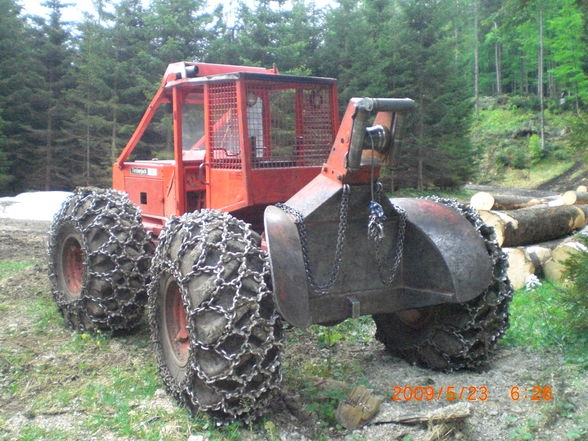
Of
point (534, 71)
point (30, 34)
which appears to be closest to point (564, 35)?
point (534, 71)

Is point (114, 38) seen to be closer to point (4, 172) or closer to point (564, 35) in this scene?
point (4, 172)

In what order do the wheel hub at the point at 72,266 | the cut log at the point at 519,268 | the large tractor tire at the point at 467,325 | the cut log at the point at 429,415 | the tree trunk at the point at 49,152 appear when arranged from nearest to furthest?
the cut log at the point at 429,415 < the large tractor tire at the point at 467,325 < the wheel hub at the point at 72,266 < the cut log at the point at 519,268 < the tree trunk at the point at 49,152

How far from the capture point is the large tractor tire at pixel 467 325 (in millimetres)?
4270

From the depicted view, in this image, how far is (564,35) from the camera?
3372cm

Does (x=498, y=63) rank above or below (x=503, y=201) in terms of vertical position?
above

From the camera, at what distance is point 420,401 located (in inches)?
153

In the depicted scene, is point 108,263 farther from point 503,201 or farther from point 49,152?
point 49,152

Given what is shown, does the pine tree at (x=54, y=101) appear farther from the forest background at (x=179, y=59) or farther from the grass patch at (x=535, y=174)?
the grass patch at (x=535, y=174)

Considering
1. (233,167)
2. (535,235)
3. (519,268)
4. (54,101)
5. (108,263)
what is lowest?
(519,268)

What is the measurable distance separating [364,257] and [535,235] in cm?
535

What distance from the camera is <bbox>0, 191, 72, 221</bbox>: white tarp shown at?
13906 millimetres

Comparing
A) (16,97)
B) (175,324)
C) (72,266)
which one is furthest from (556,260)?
(16,97)

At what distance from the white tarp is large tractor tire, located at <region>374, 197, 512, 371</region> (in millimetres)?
10997

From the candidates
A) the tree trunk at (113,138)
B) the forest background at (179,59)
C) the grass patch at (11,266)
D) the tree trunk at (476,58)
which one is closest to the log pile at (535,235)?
the grass patch at (11,266)
